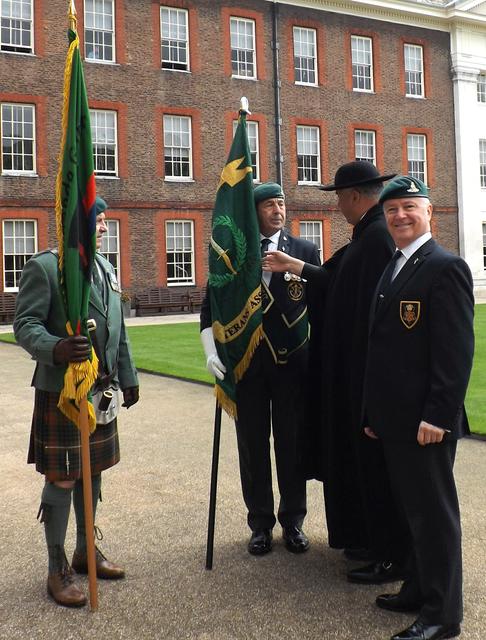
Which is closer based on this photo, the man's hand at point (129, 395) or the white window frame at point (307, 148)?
the man's hand at point (129, 395)

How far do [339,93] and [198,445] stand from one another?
2317 cm

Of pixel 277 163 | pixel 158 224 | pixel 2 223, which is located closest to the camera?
pixel 2 223

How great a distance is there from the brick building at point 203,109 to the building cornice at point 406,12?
56mm

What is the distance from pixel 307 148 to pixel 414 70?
5974mm

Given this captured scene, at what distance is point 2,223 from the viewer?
72.3 feet

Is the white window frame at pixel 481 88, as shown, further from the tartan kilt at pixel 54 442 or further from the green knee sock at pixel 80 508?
the tartan kilt at pixel 54 442

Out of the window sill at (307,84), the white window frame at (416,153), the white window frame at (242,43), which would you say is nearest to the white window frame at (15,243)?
the white window frame at (242,43)

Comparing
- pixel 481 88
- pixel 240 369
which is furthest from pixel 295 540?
pixel 481 88

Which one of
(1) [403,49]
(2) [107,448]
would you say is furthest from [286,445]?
(1) [403,49]

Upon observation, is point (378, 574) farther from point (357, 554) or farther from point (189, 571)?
point (189, 571)

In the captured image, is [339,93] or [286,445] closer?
[286,445]

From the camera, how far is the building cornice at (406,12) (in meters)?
26.6

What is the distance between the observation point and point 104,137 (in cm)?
2350

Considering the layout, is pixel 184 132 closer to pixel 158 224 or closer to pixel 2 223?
pixel 158 224
